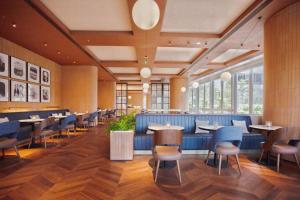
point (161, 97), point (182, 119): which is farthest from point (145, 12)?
point (161, 97)

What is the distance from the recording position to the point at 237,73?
34.5 ft

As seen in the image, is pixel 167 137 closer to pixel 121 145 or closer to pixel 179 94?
pixel 121 145

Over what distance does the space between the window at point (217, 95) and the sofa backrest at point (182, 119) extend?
23.4 feet

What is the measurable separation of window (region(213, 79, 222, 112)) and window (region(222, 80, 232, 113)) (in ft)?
1.76

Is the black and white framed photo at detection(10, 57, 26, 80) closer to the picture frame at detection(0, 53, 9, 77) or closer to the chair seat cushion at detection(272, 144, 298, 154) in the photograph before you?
the picture frame at detection(0, 53, 9, 77)

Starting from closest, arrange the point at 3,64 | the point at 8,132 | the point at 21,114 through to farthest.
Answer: the point at 8,132
the point at 3,64
the point at 21,114

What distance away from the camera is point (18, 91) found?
263 inches

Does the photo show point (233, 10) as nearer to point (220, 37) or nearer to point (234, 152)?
point (220, 37)

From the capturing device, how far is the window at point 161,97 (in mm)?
17797

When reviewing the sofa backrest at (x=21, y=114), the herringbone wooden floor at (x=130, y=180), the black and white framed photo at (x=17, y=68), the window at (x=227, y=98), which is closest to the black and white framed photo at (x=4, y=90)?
the black and white framed photo at (x=17, y=68)

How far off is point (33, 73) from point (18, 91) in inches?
46.4

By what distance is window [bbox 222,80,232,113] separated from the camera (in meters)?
11.3

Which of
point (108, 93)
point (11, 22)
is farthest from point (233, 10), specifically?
point (108, 93)

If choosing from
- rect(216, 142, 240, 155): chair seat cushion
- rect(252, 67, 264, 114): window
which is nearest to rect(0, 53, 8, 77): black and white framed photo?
rect(216, 142, 240, 155): chair seat cushion
